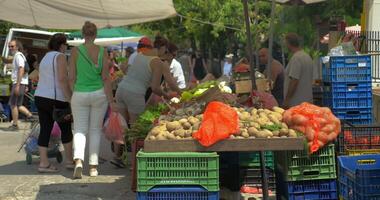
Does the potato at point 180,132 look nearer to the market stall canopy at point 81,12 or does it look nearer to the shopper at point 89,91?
the shopper at point 89,91

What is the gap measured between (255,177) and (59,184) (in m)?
2.31

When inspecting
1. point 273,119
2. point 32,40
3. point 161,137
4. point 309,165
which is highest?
point 32,40

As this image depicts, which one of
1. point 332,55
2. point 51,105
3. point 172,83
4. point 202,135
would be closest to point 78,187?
point 51,105

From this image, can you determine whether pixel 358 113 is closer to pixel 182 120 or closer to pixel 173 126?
pixel 182 120

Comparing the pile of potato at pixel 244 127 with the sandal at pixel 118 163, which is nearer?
the pile of potato at pixel 244 127

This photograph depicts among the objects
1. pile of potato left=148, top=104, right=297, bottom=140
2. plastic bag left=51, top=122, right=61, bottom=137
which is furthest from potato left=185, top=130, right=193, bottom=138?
plastic bag left=51, top=122, right=61, bottom=137

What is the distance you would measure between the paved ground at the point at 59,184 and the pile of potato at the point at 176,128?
152 cm

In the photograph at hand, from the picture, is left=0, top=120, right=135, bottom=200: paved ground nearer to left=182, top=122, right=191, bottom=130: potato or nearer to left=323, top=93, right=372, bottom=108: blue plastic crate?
left=182, top=122, right=191, bottom=130: potato

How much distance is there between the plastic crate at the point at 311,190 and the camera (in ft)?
20.0

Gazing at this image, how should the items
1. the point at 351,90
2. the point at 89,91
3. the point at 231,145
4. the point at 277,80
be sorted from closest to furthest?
the point at 231,145 → the point at 89,91 → the point at 351,90 → the point at 277,80

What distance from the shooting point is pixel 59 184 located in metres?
7.89

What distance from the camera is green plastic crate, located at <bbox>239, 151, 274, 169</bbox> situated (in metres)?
7.44

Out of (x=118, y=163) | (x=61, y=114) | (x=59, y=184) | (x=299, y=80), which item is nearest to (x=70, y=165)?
(x=118, y=163)

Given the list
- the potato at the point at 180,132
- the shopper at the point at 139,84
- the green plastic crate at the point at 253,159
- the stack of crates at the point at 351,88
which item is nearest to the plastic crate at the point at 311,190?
the potato at the point at 180,132
